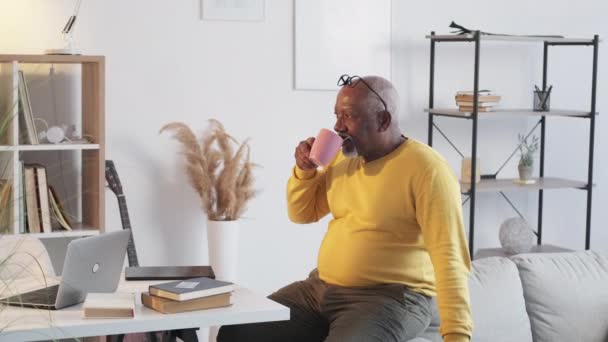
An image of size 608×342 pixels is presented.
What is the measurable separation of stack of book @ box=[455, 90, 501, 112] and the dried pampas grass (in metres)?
1.08

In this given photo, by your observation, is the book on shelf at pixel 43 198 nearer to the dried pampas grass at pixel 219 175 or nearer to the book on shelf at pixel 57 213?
the book on shelf at pixel 57 213

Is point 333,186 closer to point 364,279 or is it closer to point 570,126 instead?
point 364,279

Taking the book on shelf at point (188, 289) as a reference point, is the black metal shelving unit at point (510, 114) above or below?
above

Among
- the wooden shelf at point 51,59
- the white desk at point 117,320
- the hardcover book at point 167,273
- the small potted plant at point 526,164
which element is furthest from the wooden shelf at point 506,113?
the white desk at point 117,320

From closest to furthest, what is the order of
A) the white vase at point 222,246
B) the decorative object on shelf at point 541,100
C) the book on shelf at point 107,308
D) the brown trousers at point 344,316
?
the book on shelf at point 107,308 → the brown trousers at point 344,316 → the white vase at point 222,246 → the decorative object on shelf at point 541,100

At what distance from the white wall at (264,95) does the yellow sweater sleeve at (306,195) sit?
1467mm

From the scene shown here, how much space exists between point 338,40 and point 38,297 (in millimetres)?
2627

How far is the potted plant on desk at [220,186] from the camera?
460cm

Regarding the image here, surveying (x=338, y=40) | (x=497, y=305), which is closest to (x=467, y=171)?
(x=338, y=40)

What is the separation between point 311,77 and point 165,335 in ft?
7.44

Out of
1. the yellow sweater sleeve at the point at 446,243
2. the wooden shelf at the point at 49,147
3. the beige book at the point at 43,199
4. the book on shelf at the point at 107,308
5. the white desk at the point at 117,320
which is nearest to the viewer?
the white desk at the point at 117,320

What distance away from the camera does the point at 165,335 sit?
296 centimetres

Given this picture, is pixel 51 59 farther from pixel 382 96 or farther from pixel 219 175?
pixel 382 96

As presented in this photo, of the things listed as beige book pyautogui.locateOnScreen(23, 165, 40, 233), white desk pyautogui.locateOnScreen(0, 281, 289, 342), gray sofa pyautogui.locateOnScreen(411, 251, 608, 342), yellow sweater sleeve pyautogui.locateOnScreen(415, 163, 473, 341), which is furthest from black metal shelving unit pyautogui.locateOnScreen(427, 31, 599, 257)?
white desk pyautogui.locateOnScreen(0, 281, 289, 342)
